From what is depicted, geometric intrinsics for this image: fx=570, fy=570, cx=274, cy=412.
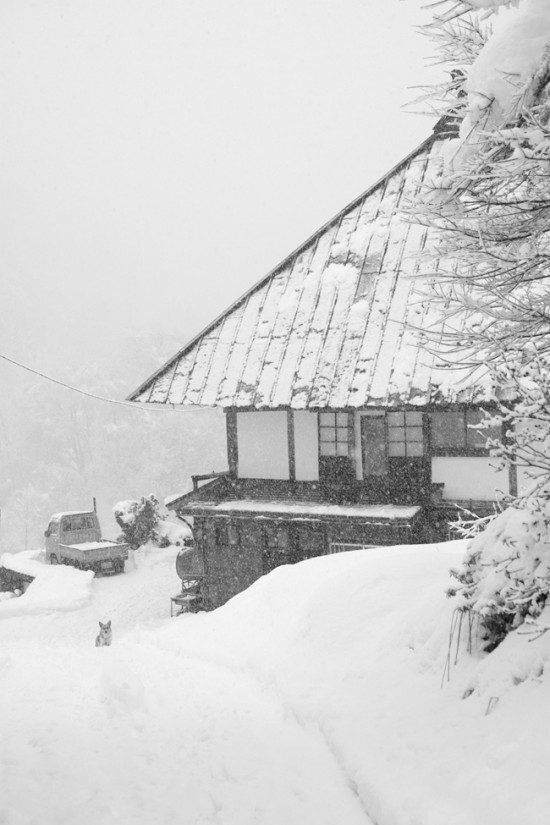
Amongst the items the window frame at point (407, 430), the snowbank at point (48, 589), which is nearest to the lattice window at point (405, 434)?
the window frame at point (407, 430)

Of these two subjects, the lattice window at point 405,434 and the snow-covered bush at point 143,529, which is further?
the snow-covered bush at point 143,529

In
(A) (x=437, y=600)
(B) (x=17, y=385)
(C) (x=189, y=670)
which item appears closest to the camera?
(A) (x=437, y=600)

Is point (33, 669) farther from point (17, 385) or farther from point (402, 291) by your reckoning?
point (17, 385)

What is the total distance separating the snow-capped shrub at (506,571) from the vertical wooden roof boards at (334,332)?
15.9ft

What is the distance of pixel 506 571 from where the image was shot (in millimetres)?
4340

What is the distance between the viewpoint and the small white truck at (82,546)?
2252 centimetres

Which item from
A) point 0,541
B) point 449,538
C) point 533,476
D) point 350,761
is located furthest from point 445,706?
point 0,541

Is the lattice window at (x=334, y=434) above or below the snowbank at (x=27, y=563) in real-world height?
above

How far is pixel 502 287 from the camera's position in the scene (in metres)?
3.93

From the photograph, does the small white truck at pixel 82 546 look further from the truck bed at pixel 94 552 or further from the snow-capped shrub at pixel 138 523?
the snow-capped shrub at pixel 138 523

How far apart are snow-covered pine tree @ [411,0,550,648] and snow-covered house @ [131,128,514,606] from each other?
5180mm

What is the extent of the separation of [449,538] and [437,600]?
18.7 feet

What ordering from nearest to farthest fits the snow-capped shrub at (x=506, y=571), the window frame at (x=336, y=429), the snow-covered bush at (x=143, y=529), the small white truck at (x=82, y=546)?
the snow-capped shrub at (x=506, y=571)
the window frame at (x=336, y=429)
the small white truck at (x=82, y=546)
the snow-covered bush at (x=143, y=529)

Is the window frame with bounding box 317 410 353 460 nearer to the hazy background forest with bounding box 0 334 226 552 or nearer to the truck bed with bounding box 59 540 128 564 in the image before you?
the truck bed with bounding box 59 540 128 564
